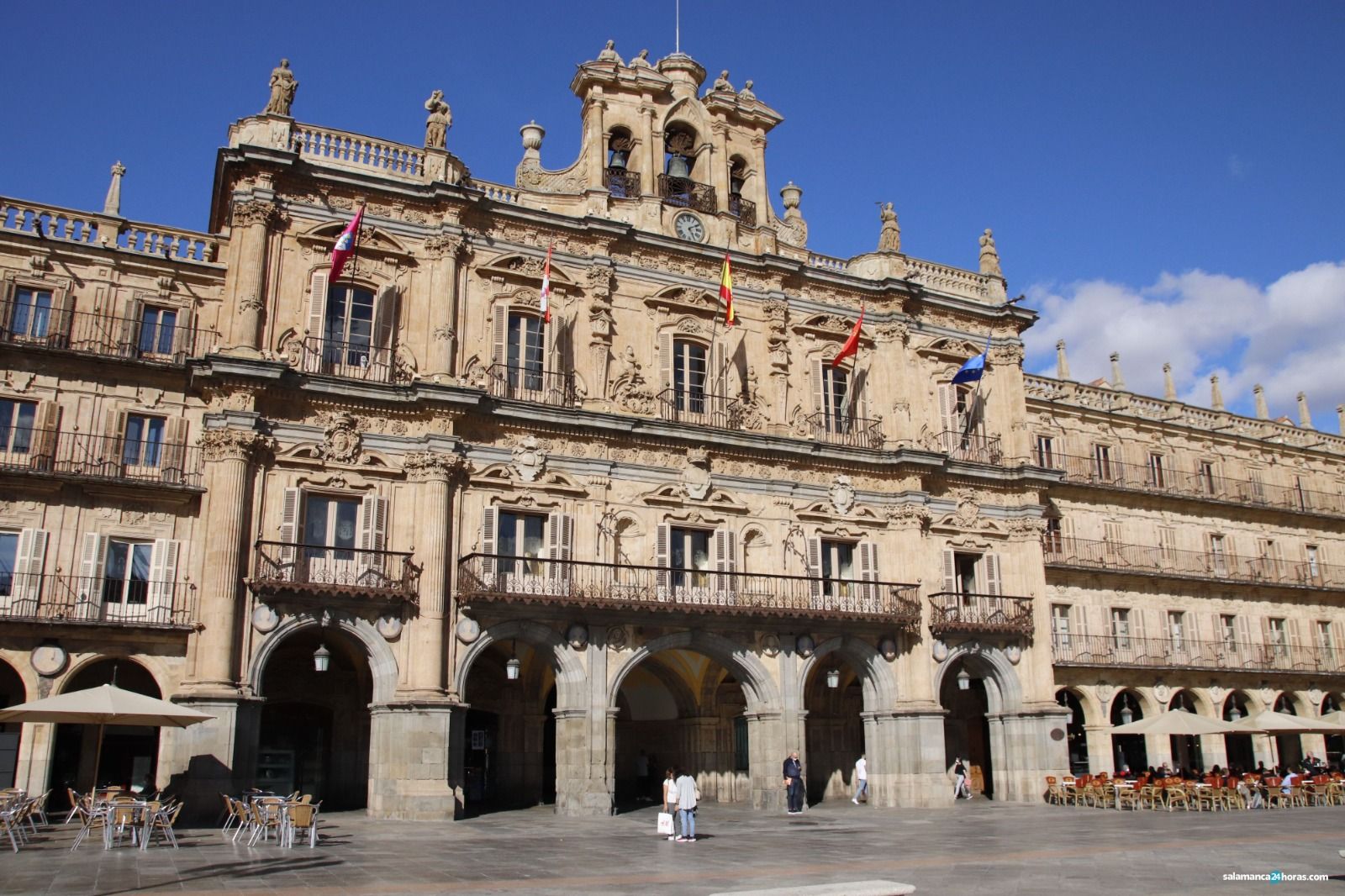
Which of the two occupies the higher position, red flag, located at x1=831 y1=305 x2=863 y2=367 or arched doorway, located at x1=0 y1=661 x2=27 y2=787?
red flag, located at x1=831 y1=305 x2=863 y2=367

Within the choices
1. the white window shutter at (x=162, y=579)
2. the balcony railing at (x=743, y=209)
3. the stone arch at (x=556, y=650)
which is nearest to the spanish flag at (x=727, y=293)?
the balcony railing at (x=743, y=209)

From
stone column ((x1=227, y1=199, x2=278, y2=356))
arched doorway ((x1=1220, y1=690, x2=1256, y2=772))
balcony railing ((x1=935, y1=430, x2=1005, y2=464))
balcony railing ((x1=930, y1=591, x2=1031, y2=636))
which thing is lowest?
arched doorway ((x1=1220, y1=690, x2=1256, y2=772))

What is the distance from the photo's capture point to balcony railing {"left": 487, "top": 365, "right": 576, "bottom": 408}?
28297 mm

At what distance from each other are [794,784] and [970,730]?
36.2ft

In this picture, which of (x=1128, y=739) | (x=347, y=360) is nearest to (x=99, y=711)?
(x=347, y=360)

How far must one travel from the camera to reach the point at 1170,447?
4322cm

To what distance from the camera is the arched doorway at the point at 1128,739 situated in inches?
1513

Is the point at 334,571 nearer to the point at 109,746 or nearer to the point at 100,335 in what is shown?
the point at 109,746

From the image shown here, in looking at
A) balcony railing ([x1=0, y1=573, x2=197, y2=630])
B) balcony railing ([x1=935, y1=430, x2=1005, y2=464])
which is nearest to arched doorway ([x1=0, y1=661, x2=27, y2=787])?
balcony railing ([x1=0, y1=573, x2=197, y2=630])

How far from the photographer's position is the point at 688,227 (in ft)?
105

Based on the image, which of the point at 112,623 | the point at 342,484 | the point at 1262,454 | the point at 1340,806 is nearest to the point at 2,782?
the point at 112,623

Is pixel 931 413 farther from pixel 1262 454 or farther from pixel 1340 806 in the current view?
pixel 1262 454

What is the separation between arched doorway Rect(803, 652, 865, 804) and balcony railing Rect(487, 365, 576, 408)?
438 inches

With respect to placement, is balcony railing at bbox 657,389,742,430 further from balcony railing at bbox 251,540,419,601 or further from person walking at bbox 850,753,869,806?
person walking at bbox 850,753,869,806
